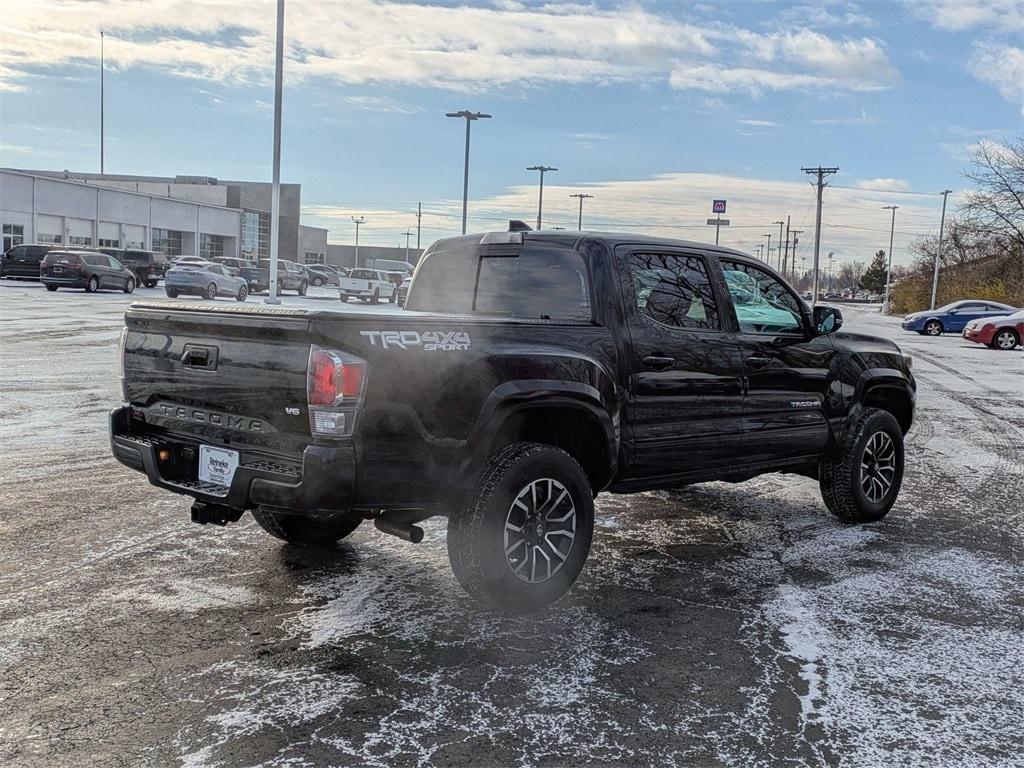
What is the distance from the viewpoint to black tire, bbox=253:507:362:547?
5824 mm

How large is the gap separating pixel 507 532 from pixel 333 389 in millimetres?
1206

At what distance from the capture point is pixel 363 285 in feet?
152

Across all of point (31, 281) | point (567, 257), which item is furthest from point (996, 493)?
point (31, 281)

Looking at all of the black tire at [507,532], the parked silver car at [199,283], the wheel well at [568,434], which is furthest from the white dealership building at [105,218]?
the black tire at [507,532]

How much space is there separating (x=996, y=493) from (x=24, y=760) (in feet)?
24.4

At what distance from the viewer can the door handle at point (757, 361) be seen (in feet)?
19.9

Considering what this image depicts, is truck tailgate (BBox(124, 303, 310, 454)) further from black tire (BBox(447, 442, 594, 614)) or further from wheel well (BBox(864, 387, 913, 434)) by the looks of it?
wheel well (BBox(864, 387, 913, 434))

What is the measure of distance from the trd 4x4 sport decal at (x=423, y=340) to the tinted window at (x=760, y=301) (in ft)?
7.57

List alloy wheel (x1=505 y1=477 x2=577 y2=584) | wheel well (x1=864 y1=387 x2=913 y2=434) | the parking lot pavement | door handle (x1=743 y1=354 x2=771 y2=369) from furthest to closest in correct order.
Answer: wheel well (x1=864 y1=387 x2=913 y2=434) → door handle (x1=743 y1=354 x2=771 y2=369) → alloy wheel (x1=505 y1=477 x2=577 y2=584) → the parking lot pavement

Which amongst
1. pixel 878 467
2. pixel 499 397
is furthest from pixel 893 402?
pixel 499 397

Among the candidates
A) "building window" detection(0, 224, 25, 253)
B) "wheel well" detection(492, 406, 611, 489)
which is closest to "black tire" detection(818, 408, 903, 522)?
"wheel well" detection(492, 406, 611, 489)

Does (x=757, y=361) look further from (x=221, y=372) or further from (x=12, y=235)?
(x=12, y=235)

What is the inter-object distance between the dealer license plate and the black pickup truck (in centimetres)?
1

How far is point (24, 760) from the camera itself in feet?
10.8
